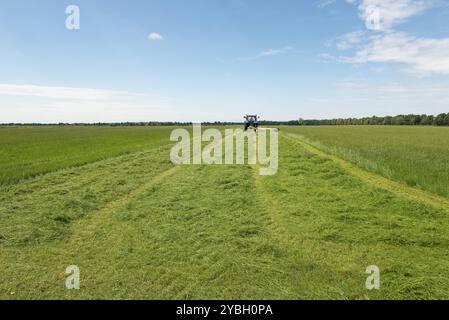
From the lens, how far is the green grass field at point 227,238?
3713 mm

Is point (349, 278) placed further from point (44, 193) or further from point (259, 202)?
point (44, 193)

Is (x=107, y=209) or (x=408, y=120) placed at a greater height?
(x=408, y=120)

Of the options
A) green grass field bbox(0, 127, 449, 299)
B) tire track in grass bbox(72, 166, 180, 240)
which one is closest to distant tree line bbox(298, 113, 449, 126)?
green grass field bbox(0, 127, 449, 299)

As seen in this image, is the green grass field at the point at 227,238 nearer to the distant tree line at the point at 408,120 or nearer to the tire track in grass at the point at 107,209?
the tire track in grass at the point at 107,209

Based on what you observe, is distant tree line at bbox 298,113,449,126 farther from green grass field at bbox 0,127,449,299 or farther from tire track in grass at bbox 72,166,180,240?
tire track in grass at bbox 72,166,180,240

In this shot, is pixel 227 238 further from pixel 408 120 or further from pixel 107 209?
pixel 408 120

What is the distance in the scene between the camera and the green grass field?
146 inches

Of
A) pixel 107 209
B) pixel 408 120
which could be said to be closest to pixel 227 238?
pixel 107 209

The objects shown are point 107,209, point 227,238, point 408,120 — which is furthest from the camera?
point 408,120

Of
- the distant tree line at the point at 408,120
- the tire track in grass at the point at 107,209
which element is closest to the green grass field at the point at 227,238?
the tire track in grass at the point at 107,209

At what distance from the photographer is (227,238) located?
5.09m
